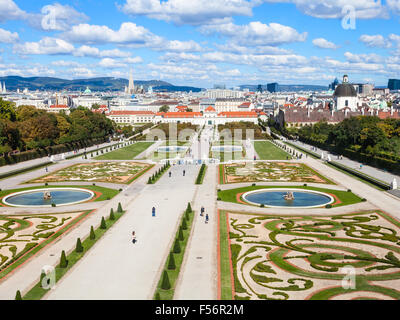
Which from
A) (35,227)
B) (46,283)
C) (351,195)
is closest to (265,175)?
(351,195)

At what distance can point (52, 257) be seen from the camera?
86.6 ft

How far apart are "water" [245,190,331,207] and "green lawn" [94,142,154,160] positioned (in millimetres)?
41805

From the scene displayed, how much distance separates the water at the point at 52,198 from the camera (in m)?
43.0

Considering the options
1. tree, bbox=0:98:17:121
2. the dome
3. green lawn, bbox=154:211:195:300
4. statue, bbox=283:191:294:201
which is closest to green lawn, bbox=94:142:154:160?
tree, bbox=0:98:17:121

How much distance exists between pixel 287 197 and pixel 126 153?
53.6 meters

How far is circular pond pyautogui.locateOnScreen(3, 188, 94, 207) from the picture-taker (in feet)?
140

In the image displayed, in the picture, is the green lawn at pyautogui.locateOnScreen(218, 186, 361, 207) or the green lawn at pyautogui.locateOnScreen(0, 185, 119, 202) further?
the green lawn at pyautogui.locateOnScreen(0, 185, 119, 202)

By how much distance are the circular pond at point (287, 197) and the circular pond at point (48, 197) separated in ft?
59.2

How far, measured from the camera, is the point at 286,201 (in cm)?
4225

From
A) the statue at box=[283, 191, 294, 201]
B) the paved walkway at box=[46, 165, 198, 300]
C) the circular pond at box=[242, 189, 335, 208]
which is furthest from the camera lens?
the statue at box=[283, 191, 294, 201]

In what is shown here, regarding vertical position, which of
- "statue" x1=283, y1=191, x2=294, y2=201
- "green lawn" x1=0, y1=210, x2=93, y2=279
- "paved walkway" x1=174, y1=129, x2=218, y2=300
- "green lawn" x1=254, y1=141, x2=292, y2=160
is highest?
"green lawn" x1=254, y1=141, x2=292, y2=160


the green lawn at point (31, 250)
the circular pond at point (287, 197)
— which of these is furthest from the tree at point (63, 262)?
the circular pond at point (287, 197)

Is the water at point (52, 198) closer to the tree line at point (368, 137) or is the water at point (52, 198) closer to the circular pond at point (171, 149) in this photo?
the tree line at point (368, 137)

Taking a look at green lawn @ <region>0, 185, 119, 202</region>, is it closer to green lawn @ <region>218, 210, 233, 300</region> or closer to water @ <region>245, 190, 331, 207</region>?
water @ <region>245, 190, 331, 207</region>
